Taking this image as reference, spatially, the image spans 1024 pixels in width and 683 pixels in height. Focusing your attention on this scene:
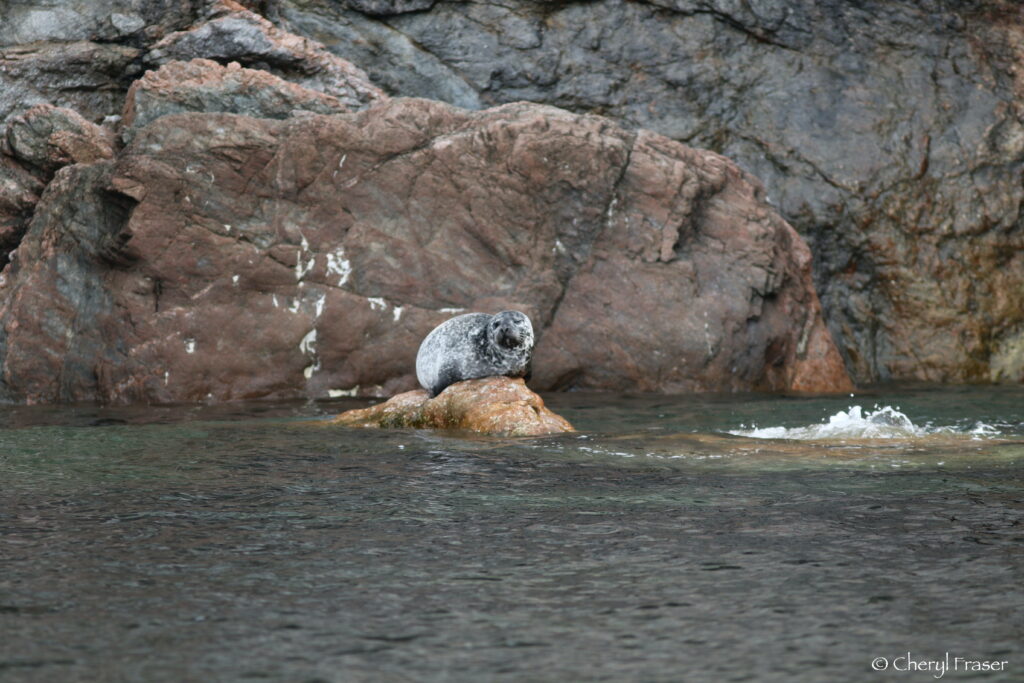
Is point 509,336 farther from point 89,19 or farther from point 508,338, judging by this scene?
point 89,19

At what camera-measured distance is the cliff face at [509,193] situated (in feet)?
32.9

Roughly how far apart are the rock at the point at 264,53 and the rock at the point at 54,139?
65.7 inches

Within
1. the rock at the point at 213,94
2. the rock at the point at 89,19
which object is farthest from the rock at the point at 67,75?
the rock at the point at 213,94

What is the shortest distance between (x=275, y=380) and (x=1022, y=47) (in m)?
Result: 9.48

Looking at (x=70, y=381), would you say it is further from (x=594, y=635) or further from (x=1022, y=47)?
(x=1022, y=47)

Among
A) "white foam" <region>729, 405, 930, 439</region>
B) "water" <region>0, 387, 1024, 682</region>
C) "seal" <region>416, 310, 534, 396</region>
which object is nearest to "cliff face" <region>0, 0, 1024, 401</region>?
"seal" <region>416, 310, 534, 396</region>

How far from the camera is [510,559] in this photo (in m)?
3.66

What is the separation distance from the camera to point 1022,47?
13.4 metres

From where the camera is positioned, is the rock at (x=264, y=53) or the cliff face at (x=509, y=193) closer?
the cliff face at (x=509, y=193)

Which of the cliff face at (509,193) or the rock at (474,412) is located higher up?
the cliff face at (509,193)

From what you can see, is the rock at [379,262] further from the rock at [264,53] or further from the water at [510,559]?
the water at [510,559]

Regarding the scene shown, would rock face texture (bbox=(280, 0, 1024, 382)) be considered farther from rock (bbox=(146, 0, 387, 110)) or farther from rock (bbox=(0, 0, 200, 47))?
rock (bbox=(0, 0, 200, 47))

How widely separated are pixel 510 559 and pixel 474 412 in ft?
11.4

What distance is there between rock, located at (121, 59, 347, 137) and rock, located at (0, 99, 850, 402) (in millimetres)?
716
